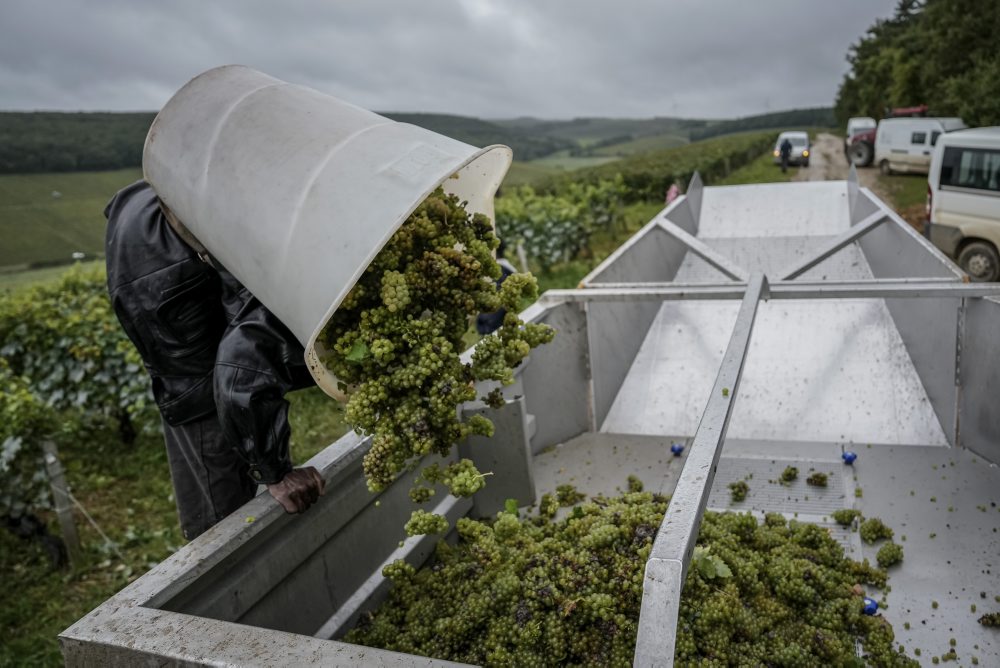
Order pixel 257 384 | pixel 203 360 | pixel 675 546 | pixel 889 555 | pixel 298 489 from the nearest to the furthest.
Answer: pixel 675 546, pixel 257 384, pixel 298 489, pixel 203 360, pixel 889 555

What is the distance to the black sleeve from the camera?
1787 millimetres

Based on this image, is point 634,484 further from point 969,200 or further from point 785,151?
point 785,151

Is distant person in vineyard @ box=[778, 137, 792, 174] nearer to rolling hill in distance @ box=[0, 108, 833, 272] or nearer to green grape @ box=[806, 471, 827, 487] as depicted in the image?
rolling hill in distance @ box=[0, 108, 833, 272]

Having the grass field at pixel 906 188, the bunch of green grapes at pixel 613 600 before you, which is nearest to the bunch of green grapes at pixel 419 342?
the bunch of green grapes at pixel 613 600

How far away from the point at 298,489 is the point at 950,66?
26.0 m

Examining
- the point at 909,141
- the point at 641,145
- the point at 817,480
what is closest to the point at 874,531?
the point at 817,480

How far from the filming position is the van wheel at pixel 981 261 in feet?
26.5

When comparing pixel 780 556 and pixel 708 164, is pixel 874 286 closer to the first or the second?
pixel 780 556

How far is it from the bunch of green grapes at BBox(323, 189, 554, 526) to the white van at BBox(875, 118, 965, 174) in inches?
732

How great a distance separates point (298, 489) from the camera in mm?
1942

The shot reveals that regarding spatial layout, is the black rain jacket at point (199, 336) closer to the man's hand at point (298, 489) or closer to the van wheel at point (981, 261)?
the man's hand at point (298, 489)

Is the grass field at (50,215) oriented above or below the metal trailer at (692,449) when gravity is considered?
above

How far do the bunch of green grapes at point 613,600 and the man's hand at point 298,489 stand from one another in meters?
0.37

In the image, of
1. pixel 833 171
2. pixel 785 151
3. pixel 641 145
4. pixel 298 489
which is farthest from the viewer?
pixel 641 145
